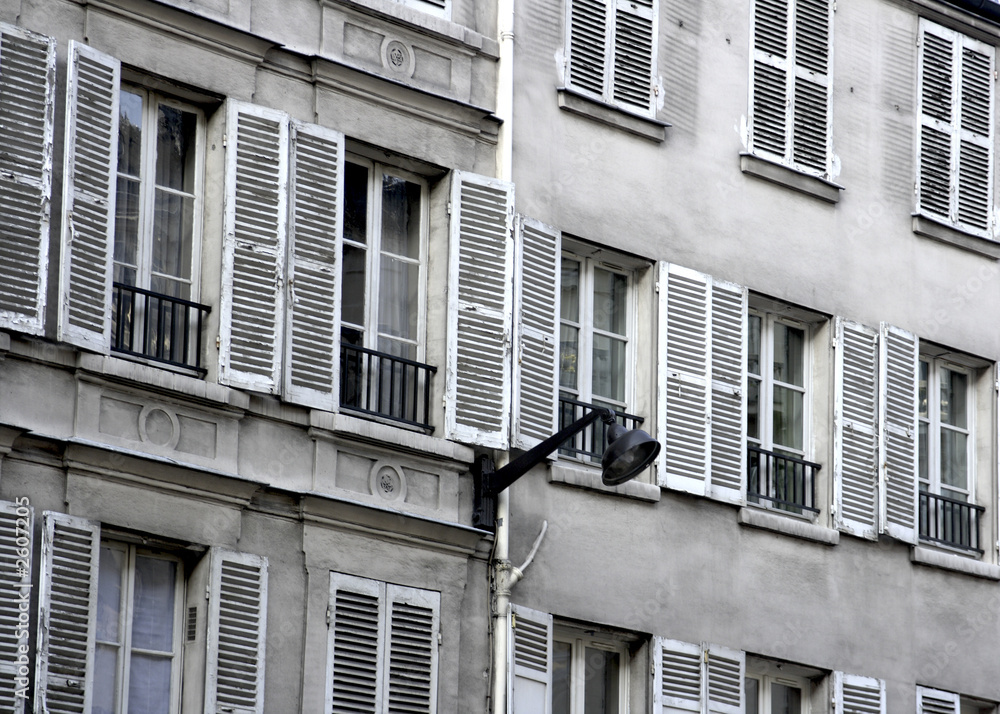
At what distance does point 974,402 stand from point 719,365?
135 inches

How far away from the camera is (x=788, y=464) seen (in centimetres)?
1873

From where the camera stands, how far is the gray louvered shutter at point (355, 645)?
49.9ft

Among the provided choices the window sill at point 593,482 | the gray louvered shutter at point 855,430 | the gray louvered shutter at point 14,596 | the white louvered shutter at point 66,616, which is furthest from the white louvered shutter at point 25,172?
the gray louvered shutter at point 855,430

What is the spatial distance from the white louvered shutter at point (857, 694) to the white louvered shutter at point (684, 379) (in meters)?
2.05

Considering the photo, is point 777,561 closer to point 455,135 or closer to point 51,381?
point 455,135

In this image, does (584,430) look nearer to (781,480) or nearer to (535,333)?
(535,333)

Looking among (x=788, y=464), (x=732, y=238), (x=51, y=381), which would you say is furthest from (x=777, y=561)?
(x=51, y=381)

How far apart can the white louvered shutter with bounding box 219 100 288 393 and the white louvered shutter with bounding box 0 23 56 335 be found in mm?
1418

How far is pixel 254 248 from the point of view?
1530cm

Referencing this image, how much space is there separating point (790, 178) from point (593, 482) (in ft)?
11.8

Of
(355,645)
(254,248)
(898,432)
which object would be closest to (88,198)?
(254,248)

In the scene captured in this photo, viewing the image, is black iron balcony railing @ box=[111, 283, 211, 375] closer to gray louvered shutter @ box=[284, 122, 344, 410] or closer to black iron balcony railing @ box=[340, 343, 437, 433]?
gray louvered shutter @ box=[284, 122, 344, 410]

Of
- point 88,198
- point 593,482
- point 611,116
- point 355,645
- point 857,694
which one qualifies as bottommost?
point 355,645

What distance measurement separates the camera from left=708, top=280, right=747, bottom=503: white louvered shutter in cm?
1791
